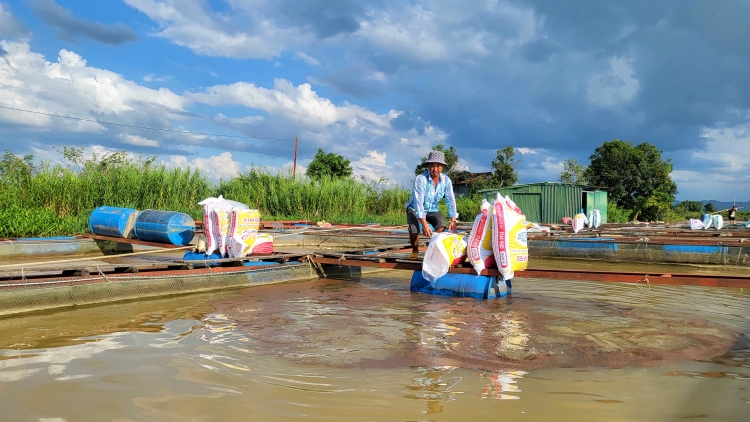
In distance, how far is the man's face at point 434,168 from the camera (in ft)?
18.9

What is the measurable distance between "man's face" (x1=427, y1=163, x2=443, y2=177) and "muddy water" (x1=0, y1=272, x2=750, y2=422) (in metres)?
1.42

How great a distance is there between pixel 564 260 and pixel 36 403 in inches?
382

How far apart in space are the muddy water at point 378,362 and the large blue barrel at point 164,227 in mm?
3064

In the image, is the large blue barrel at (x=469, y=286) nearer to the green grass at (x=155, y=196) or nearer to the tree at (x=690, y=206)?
the green grass at (x=155, y=196)

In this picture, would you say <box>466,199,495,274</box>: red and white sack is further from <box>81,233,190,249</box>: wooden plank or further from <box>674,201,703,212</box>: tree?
<box>674,201,703,212</box>: tree

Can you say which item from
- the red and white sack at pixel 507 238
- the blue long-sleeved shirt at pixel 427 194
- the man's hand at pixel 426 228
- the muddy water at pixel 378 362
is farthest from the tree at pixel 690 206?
the red and white sack at pixel 507 238

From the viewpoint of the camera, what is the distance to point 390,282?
6.99m

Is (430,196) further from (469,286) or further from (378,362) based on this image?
(378,362)

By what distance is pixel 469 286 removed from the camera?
5.30 m

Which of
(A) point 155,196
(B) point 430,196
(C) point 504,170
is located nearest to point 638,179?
(C) point 504,170

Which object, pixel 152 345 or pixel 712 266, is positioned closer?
pixel 152 345

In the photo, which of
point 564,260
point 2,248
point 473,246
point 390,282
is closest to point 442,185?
point 473,246

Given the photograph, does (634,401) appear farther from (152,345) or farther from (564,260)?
(564,260)

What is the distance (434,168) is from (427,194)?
0.30 m
